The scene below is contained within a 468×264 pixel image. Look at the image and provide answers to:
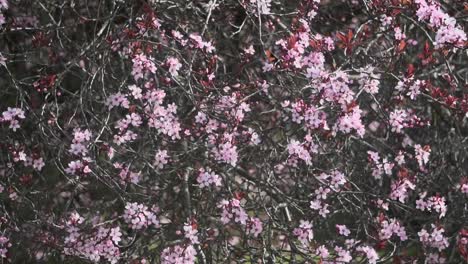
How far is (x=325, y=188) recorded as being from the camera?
12.4ft

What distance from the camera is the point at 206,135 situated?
373 cm

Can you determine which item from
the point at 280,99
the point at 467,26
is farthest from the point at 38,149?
the point at 467,26

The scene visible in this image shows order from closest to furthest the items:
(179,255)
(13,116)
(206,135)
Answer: (179,255) < (13,116) < (206,135)

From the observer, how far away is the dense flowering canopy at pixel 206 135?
3549 mm

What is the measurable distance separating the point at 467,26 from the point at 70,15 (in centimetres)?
218

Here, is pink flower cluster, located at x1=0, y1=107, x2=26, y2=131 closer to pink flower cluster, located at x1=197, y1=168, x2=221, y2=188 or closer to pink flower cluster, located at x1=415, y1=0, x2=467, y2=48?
pink flower cluster, located at x1=197, y1=168, x2=221, y2=188

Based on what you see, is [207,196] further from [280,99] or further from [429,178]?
[429,178]

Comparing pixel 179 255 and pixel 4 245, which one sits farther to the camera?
pixel 4 245

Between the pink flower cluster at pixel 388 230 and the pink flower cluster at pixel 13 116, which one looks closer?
the pink flower cluster at pixel 13 116

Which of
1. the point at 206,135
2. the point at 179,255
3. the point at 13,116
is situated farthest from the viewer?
the point at 206,135

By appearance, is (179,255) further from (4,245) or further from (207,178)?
(4,245)

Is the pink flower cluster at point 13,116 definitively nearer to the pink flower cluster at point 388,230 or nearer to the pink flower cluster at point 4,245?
the pink flower cluster at point 4,245

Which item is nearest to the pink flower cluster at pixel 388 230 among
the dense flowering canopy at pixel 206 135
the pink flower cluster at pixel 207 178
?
the dense flowering canopy at pixel 206 135

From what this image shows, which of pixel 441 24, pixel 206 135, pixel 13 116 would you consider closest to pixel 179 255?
pixel 206 135
